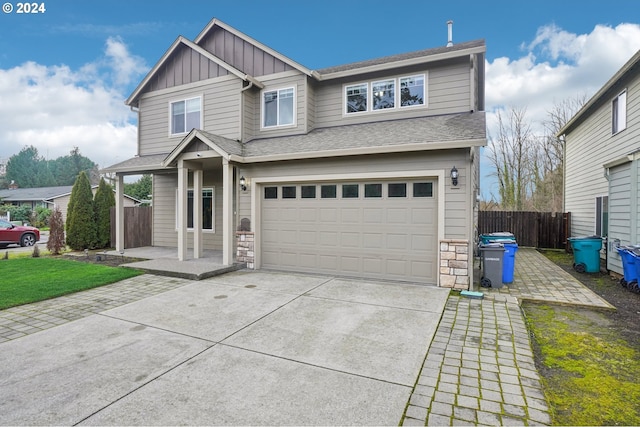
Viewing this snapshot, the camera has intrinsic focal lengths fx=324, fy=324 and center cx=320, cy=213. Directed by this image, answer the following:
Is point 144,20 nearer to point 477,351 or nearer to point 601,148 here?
A: point 477,351

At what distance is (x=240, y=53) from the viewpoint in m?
10.5

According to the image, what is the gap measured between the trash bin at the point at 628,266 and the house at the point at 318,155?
311 centimetres

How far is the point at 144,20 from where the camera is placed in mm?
14000

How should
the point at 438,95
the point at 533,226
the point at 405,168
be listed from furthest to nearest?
1. the point at 533,226
2. the point at 438,95
3. the point at 405,168

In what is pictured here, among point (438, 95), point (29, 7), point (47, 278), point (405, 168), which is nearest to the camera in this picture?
point (405, 168)

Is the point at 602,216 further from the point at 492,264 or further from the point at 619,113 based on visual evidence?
the point at 492,264

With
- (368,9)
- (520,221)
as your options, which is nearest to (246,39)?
(368,9)

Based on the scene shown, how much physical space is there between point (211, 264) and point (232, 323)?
4.09 metres

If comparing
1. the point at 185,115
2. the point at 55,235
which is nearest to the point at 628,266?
the point at 185,115

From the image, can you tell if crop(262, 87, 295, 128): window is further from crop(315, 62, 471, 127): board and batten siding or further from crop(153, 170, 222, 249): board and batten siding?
crop(153, 170, 222, 249): board and batten siding

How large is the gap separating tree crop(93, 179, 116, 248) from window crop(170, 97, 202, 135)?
14.2ft

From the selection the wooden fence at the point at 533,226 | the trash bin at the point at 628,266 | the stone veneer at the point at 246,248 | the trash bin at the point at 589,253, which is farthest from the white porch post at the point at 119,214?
the wooden fence at the point at 533,226

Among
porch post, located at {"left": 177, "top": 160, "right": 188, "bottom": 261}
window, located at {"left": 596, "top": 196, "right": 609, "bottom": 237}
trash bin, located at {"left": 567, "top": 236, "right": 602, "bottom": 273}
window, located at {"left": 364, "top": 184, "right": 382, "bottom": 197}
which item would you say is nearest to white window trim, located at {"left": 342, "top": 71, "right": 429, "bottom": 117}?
window, located at {"left": 364, "top": 184, "right": 382, "bottom": 197}

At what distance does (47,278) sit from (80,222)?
5.67 meters
